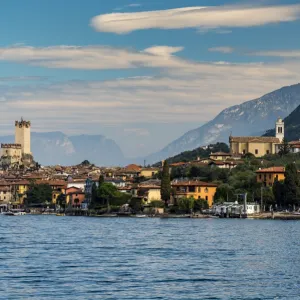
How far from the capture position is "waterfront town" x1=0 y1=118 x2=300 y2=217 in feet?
337

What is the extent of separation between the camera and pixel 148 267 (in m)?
39.8

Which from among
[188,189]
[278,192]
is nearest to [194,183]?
[188,189]

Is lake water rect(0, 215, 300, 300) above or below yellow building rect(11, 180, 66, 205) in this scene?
below

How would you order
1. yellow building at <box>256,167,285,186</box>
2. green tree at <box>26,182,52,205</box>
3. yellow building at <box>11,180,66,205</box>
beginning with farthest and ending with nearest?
yellow building at <box>11,180,66,205</box>
green tree at <box>26,182,52,205</box>
yellow building at <box>256,167,285,186</box>

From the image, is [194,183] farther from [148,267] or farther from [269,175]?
[148,267]

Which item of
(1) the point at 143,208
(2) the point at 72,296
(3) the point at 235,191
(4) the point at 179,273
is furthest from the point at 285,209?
(2) the point at 72,296

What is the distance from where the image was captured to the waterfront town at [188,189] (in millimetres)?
102750

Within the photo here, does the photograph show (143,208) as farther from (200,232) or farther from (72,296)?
(72,296)

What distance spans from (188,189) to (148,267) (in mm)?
71813

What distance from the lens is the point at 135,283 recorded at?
114ft

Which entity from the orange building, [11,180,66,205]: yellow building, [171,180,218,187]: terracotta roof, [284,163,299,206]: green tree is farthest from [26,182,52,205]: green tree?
[284,163,299,206]: green tree

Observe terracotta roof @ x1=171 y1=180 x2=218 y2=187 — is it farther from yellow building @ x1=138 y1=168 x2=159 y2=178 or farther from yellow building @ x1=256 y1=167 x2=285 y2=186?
yellow building @ x1=138 y1=168 x2=159 y2=178

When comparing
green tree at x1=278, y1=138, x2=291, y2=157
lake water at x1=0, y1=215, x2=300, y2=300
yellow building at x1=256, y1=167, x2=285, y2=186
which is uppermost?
green tree at x1=278, y1=138, x2=291, y2=157

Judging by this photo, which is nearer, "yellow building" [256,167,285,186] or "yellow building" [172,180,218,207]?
"yellow building" [256,167,285,186]
